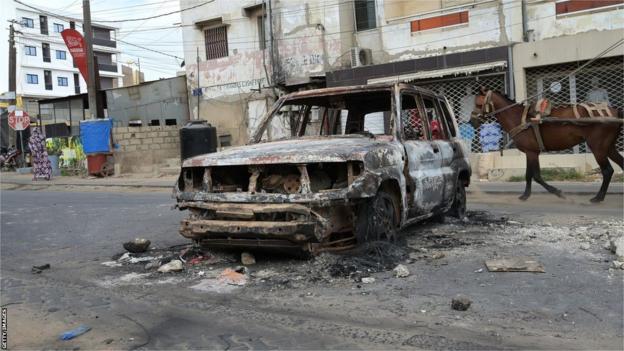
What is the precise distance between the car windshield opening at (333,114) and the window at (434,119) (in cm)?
50

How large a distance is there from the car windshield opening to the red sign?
18.9 meters

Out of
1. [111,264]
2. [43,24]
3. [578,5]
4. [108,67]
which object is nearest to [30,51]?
[43,24]

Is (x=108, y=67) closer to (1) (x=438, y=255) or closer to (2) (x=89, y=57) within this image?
(2) (x=89, y=57)

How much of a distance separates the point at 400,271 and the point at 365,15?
16727 millimetres

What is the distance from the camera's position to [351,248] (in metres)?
5.49

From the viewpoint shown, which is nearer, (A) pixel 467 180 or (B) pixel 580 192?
(A) pixel 467 180

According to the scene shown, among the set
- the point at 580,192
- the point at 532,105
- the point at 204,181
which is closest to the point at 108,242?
the point at 204,181

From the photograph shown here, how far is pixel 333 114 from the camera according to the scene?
7391 millimetres

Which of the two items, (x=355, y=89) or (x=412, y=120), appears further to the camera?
(x=412, y=120)

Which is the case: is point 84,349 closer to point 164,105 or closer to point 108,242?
point 108,242

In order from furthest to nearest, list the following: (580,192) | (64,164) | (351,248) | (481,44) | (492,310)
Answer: (64,164), (481,44), (580,192), (351,248), (492,310)

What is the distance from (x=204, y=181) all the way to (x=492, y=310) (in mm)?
2982

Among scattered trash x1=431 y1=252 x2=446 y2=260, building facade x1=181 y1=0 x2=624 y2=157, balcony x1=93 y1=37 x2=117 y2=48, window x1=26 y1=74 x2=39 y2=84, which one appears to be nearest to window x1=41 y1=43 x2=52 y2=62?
window x1=26 y1=74 x2=39 y2=84

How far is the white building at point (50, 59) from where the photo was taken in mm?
73938
